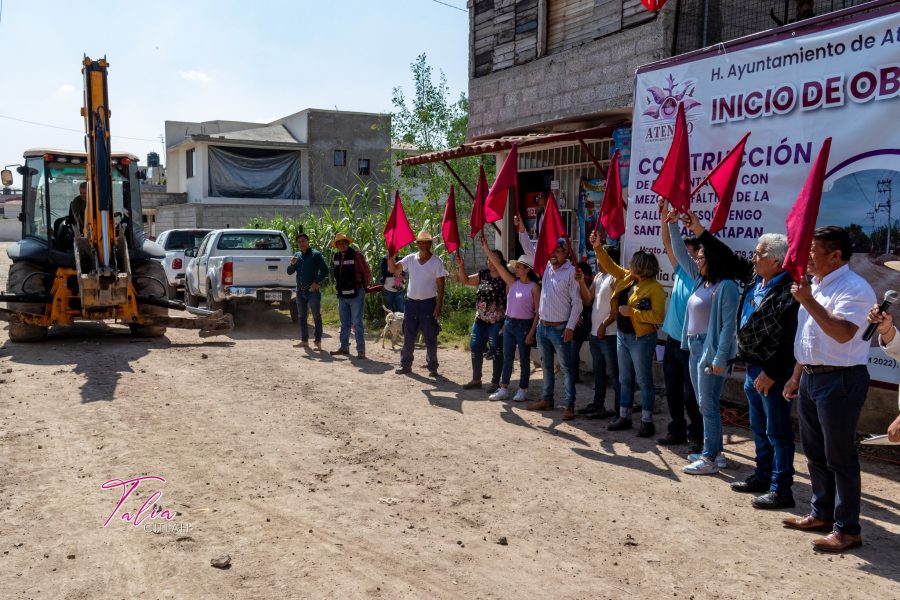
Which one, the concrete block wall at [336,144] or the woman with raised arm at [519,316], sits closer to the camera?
the woman with raised arm at [519,316]

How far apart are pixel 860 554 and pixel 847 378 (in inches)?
42.0

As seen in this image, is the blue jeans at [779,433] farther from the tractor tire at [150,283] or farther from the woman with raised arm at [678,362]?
the tractor tire at [150,283]

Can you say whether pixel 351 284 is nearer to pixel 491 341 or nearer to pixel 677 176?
pixel 491 341

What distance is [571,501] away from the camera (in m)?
5.35

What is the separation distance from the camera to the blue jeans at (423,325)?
1003cm

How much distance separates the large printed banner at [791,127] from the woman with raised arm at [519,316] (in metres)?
1.30

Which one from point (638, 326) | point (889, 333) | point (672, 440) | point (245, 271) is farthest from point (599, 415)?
point (245, 271)

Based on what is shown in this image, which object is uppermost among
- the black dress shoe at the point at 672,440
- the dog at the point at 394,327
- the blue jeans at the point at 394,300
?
the blue jeans at the point at 394,300

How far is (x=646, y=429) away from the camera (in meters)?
7.21

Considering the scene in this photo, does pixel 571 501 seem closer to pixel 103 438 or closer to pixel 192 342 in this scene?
pixel 103 438

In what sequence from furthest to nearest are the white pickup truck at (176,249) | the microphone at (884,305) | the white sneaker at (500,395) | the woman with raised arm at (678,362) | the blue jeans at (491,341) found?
the white pickup truck at (176,249), the blue jeans at (491,341), the white sneaker at (500,395), the woman with raised arm at (678,362), the microphone at (884,305)

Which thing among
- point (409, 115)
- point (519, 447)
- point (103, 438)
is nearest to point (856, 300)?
point (519, 447)

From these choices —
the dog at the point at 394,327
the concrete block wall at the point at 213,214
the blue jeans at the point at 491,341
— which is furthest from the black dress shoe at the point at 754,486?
the concrete block wall at the point at 213,214

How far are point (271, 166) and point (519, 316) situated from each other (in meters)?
29.8
